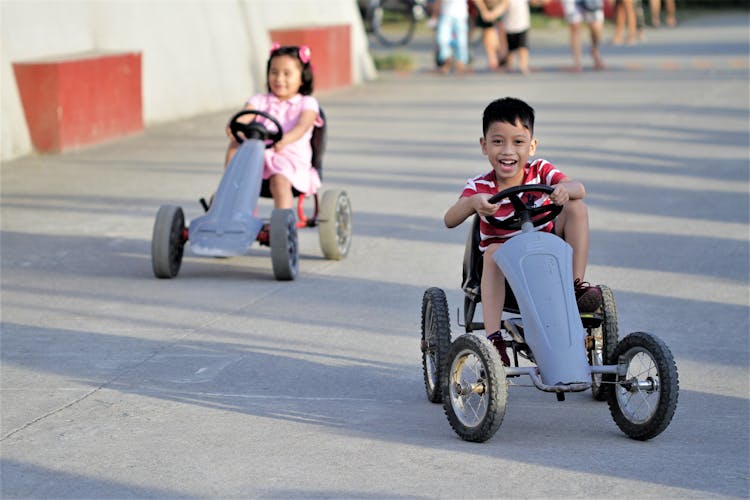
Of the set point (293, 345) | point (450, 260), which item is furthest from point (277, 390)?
point (450, 260)

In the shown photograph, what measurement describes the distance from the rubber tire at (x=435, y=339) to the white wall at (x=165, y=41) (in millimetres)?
8528

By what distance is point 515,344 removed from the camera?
563 centimetres

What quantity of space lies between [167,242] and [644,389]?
3805 mm

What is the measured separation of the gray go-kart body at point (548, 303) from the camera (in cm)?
523

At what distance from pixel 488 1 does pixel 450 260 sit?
1442cm

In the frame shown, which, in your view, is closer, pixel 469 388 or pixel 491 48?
pixel 469 388

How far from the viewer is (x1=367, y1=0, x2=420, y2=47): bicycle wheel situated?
29031 millimetres

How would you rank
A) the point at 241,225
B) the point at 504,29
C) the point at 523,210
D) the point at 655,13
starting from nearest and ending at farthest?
1. the point at 523,210
2. the point at 241,225
3. the point at 504,29
4. the point at 655,13

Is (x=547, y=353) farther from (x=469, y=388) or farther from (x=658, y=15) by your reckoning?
(x=658, y=15)

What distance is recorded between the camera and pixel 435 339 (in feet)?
19.0

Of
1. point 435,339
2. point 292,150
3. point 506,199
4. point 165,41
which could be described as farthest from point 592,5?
point 435,339

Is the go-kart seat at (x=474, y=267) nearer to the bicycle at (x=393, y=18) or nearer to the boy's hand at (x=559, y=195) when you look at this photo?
the boy's hand at (x=559, y=195)

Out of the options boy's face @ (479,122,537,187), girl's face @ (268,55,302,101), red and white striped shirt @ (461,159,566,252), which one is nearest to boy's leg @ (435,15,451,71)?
girl's face @ (268,55,302,101)

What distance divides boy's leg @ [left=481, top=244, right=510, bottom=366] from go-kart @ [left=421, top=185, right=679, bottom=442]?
0.06 m
